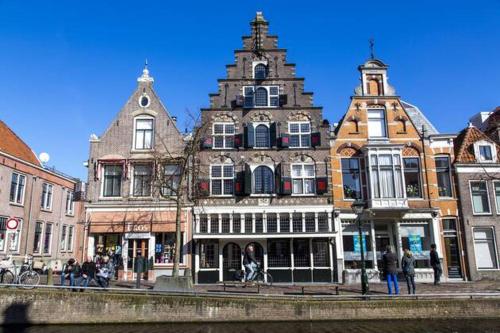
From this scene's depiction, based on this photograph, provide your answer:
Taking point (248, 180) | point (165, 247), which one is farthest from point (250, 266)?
point (165, 247)

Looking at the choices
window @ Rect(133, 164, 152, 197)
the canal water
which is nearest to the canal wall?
the canal water

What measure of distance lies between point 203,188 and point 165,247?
4305mm

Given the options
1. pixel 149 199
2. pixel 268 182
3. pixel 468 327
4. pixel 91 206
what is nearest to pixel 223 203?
pixel 268 182

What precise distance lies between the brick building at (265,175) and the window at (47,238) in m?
13.8

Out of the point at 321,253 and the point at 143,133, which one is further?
the point at 143,133

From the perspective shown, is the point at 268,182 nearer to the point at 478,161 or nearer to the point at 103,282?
the point at 103,282

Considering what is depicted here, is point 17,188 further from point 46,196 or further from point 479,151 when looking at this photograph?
point 479,151

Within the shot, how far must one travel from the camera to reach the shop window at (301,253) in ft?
77.9

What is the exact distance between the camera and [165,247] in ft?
79.8

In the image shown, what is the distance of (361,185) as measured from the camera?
2522cm

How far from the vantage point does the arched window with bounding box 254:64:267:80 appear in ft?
87.5

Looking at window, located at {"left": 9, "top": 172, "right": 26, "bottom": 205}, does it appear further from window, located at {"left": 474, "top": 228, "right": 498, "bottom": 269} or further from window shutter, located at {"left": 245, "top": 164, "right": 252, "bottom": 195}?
window, located at {"left": 474, "top": 228, "right": 498, "bottom": 269}

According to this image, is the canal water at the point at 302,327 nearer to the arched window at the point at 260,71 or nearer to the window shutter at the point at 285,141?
the window shutter at the point at 285,141

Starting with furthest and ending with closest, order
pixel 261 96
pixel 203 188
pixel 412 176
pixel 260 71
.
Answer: pixel 260 71
pixel 261 96
pixel 412 176
pixel 203 188
